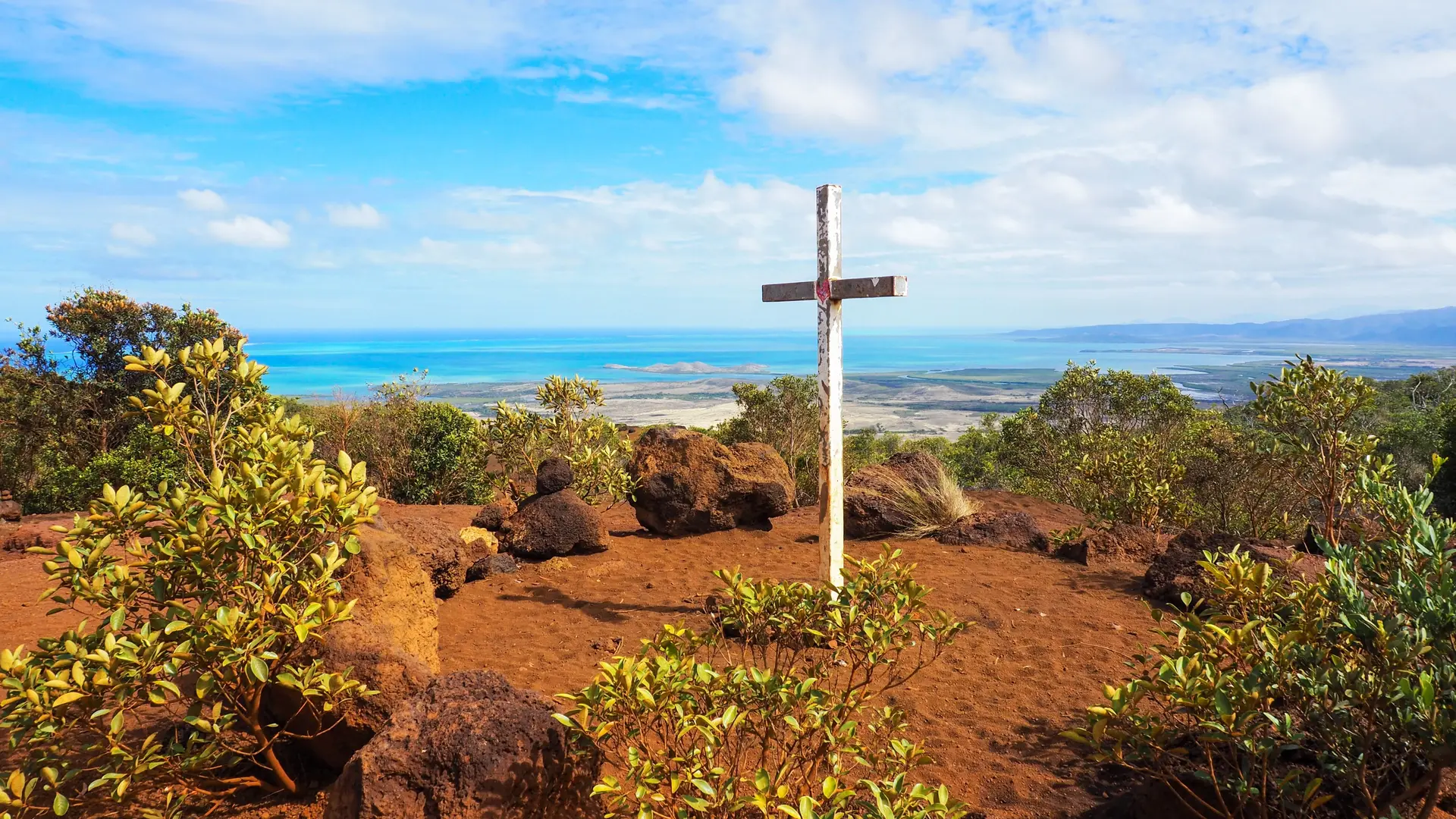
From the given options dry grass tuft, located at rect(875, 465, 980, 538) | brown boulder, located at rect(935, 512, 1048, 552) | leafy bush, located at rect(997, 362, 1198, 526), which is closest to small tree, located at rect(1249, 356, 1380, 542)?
leafy bush, located at rect(997, 362, 1198, 526)

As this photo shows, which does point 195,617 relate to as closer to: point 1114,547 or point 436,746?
point 436,746

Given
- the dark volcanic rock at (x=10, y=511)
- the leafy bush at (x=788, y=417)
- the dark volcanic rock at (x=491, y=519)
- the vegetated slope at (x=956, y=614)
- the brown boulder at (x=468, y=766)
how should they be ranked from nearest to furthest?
1. the brown boulder at (x=468, y=766)
2. the vegetated slope at (x=956, y=614)
3. the dark volcanic rock at (x=491, y=519)
4. the dark volcanic rock at (x=10, y=511)
5. the leafy bush at (x=788, y=417)

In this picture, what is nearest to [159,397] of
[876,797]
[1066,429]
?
[876,797]

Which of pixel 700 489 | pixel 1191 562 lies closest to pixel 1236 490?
pixel 1191 562

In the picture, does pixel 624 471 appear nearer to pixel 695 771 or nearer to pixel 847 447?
pixel 695 771

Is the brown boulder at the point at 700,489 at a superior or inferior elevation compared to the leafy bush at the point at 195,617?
inferior

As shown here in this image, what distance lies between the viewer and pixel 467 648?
20.5 feet

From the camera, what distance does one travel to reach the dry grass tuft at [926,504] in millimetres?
10351

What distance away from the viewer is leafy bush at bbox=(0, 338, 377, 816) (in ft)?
9.99

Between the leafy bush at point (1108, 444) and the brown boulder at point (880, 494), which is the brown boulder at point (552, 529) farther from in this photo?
the leafy bush at point (1108, 444)

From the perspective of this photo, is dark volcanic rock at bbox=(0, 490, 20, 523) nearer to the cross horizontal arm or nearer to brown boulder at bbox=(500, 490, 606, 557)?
brown boulder at bbox=(500, 490, 606, 557)

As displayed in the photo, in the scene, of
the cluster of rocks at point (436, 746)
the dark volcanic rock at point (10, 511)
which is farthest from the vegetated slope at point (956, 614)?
the dark volcanic rock at point (10, 511)

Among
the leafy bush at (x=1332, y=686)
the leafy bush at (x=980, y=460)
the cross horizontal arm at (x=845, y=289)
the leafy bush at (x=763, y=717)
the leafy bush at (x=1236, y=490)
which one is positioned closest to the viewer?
the leafy bush at (x=1332, y=686)

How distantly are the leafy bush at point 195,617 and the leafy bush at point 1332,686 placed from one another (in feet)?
11.1
